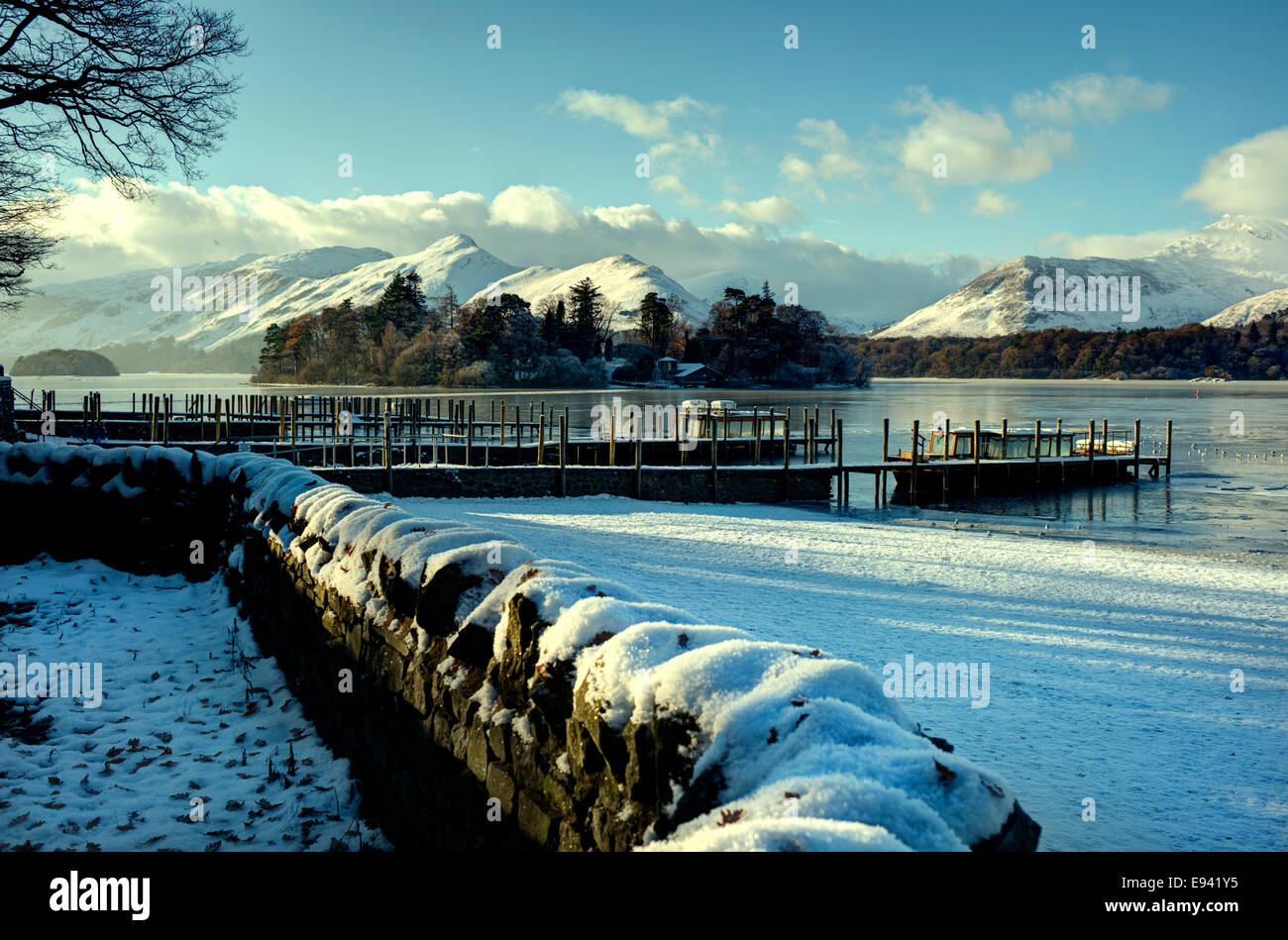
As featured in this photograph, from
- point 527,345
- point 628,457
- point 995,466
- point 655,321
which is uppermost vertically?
point 655,321

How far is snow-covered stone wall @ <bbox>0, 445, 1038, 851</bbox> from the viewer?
81.5 inches

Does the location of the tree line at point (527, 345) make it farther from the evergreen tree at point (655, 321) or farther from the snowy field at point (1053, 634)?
the snowy field at point (1053, 634)

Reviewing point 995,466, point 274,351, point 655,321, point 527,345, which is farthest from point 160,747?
point 274,351

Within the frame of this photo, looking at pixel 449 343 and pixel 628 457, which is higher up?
pixel 449 343

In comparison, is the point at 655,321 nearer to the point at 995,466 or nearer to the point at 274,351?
the point at 274,351

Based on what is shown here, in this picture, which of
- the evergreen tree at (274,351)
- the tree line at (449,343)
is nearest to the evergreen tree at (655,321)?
the tree line at (449,343)

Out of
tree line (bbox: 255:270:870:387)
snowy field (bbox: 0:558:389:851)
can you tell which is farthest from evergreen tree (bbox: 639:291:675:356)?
snowy field (bbox: 0:558:389:851)

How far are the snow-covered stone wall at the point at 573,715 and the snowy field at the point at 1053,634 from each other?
3.24 meters

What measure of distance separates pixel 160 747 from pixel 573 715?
4364mm

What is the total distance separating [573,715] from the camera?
9.71 feet

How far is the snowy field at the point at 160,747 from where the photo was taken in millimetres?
4617

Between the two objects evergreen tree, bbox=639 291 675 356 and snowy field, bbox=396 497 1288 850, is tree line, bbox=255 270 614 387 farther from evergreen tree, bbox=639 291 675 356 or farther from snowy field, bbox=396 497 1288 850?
snowy field, bbox=396 497 1288 850
